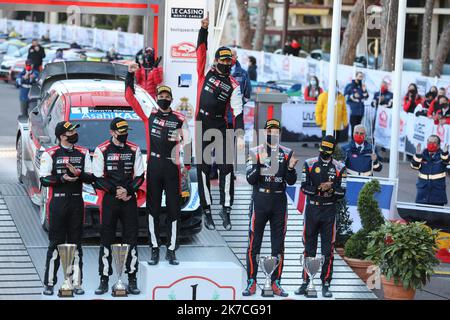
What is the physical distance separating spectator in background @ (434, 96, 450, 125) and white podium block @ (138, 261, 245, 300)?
529 inches

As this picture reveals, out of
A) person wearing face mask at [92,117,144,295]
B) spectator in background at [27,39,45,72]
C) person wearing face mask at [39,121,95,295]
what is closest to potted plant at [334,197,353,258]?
person wearing face mask at [92,117,144,295]

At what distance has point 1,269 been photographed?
12.9 metres

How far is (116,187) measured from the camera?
11.7 metres

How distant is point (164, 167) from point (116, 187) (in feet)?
1.89

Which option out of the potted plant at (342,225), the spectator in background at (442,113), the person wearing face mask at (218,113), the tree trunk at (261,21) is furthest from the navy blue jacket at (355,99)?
the tree trunk at (261,21)

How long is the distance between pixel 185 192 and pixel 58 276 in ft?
7.24

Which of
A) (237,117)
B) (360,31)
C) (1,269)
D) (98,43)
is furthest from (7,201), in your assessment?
(98,43)

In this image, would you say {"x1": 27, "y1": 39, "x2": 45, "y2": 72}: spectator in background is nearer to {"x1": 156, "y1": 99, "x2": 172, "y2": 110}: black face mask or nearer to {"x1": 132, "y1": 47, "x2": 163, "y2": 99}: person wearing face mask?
{"x1": 132, "y1": 47, "x2": 163, "y2": 99}: person wearing face mask

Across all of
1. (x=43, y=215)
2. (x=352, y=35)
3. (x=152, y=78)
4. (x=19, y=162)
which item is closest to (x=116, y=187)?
(x=43, y=215)

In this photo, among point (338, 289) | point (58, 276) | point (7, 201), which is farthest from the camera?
point (7, 201)

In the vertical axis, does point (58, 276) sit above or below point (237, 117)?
below

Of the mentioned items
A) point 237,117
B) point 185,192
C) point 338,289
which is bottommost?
point 338,289

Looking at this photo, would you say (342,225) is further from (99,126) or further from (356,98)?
(356,98)
